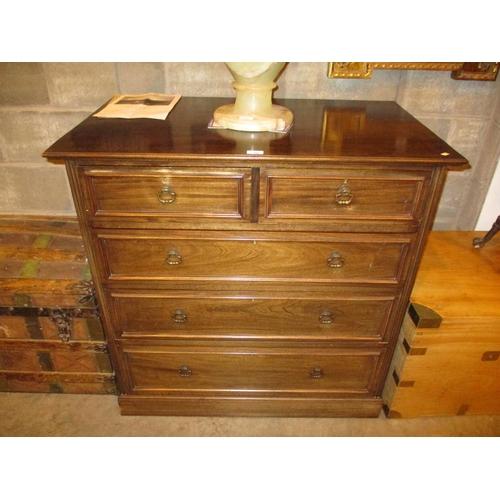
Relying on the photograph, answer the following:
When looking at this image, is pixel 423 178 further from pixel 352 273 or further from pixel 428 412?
pixel 428 412

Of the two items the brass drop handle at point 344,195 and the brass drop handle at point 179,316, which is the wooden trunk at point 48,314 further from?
the brass drop handle at point 344,195

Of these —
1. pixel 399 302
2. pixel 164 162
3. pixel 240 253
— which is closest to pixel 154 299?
pixel 240 253

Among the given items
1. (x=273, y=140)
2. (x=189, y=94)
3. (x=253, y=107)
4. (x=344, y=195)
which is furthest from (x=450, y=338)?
(x=189, y=94)

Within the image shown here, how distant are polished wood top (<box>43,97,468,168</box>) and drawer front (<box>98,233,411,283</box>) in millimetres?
278

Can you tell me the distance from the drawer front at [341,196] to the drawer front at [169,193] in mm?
98

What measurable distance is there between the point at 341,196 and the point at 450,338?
786mm

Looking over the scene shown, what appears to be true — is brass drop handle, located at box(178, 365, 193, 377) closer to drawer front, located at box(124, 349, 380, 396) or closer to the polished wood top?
→ drawer front, located at box(124, 349, 380, 396)

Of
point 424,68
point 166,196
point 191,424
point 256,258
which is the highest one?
point 424,68

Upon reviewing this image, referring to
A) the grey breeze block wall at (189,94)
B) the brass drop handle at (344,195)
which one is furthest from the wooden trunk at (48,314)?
the brass drop handle at (344,195)

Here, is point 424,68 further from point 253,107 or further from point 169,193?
point 169,193

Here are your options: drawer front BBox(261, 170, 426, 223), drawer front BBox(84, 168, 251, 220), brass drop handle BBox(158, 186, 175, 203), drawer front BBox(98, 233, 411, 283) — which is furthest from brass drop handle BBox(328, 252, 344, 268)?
brass drop handle BBox(158, 186, 175, 203)

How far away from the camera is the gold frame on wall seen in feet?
4.99

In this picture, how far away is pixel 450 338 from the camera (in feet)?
4.88

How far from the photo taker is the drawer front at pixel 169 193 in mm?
1139
